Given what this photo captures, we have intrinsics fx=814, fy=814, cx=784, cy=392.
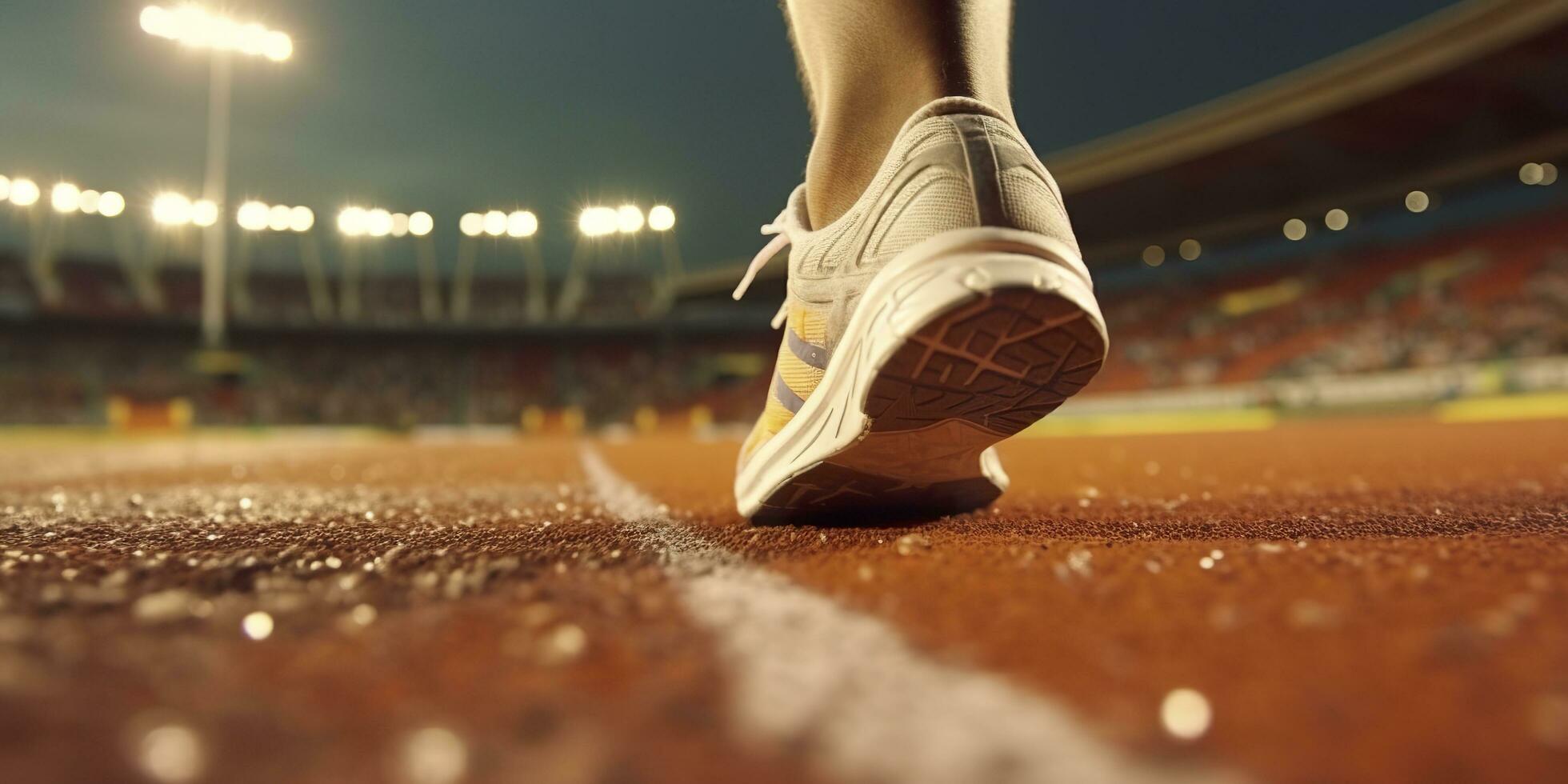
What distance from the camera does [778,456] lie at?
112 cm

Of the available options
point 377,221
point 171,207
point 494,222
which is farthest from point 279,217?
point 494,222

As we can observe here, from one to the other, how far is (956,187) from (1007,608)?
0.51 m

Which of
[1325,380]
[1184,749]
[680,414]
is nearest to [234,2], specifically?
[680,414]

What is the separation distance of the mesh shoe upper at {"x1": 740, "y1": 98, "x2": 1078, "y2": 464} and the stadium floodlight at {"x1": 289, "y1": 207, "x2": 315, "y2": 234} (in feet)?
83.5

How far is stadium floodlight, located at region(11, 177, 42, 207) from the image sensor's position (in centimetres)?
1958

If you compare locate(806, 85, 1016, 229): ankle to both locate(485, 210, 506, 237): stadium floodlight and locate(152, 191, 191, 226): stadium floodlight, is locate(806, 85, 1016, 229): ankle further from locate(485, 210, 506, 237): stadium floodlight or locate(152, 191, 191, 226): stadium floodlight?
locate(152, 191, 191, 226): stadium floodlight

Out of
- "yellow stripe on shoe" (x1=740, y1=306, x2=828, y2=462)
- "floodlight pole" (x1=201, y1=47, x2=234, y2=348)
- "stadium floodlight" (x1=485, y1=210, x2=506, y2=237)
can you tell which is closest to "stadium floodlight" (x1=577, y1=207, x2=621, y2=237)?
"stadium floodlight" (x1=485, y1=210, x2=506, y2=237)

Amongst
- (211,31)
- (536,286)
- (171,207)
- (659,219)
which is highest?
(211,31)

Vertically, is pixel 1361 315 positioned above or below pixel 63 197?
below

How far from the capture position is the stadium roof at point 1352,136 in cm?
1057

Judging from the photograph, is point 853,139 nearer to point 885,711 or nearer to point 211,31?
point 885,711

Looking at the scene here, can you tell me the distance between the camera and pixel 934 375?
34.9 inches

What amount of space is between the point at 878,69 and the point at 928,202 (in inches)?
11.3

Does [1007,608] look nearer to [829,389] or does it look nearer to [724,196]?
[829,389]
